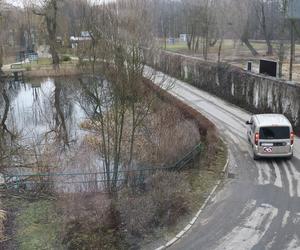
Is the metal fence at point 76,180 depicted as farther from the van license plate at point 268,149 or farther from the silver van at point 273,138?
the van license plate at point 268,149

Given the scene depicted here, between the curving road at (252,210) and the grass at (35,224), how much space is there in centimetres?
394

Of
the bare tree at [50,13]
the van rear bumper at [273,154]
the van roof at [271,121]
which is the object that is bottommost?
the van rear bumper at [273,154]

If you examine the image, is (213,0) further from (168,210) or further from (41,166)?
(168,210)

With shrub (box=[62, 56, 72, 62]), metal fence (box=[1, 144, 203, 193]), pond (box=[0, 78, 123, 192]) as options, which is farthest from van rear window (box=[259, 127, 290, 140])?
shrub (box=[62, 56, 72, 62])

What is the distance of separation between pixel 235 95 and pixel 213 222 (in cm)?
1979

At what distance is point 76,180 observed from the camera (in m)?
17.7

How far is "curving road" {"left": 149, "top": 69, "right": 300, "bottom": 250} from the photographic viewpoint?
12375mm

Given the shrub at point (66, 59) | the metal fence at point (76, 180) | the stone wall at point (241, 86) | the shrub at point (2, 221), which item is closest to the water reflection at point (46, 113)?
the metal fence at point (76, 180)

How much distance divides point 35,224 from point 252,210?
7.35 meters

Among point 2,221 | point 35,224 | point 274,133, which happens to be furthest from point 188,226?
point 274,133

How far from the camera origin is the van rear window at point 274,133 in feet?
60.1

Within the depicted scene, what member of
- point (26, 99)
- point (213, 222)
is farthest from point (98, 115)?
point (26, 99)

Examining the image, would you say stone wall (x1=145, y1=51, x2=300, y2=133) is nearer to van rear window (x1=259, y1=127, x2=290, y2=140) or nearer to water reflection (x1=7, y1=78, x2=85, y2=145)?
van rear window (x1=259, y1=127, x2=290, y2=140)

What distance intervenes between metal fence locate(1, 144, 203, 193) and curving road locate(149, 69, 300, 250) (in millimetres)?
3079
